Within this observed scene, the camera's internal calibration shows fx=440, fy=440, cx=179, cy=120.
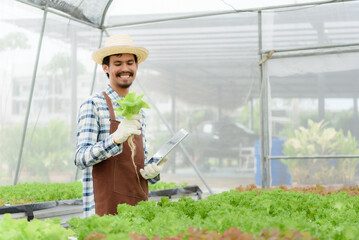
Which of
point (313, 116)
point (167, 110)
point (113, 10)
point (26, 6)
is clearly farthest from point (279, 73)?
point (26, 6)

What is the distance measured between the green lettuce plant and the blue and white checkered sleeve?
389cm

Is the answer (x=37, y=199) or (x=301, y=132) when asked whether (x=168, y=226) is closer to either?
(x=37, y=199)

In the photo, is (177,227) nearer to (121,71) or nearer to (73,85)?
(121,71)

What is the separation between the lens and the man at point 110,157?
2.79m

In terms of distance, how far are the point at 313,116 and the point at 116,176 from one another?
13.2 feet

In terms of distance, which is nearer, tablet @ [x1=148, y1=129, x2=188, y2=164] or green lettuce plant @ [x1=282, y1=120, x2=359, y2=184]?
tablet @ [x1=148, y1=129, x2=188, y2=164]

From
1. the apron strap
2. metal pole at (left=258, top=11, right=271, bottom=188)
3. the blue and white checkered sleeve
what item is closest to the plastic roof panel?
metal pole at (left=258, top=11, right=271, bottom=188)

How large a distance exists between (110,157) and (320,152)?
3945 millimetres

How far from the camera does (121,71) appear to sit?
3.03 metres

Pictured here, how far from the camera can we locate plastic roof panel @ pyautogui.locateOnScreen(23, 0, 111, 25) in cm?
587

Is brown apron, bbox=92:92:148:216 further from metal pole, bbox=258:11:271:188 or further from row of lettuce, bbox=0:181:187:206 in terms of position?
metal pole, bbox=258:11:271:188

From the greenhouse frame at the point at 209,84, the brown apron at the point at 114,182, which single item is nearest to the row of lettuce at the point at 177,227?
the brown apron at the point at 114,182

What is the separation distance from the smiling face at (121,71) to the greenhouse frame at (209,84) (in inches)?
120

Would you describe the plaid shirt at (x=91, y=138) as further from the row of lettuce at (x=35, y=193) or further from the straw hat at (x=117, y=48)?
the row of lettuce at (x=35, y=193)
